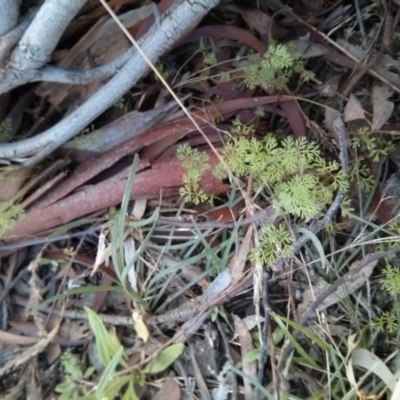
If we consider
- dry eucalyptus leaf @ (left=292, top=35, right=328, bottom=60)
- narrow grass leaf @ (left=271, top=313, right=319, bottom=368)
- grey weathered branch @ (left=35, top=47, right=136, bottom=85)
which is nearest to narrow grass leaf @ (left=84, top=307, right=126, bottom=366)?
narrow grass leaf @ (left=271, top=313, right=319, bottom=368)

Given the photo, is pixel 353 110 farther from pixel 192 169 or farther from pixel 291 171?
pixel 192 169

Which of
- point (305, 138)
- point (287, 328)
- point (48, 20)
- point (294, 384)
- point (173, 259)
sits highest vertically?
point (48, 20)

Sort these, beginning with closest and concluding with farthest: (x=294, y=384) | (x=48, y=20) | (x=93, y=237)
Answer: (x=48, y=20)
(x=294, y=384)
(x=93, y=237)

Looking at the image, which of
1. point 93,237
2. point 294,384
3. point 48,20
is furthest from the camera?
point 93,237

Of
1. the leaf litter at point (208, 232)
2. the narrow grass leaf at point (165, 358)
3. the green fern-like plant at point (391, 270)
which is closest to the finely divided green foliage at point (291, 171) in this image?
the leaf litter at point (208, 232)

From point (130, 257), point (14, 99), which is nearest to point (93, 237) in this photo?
point (130, 257)

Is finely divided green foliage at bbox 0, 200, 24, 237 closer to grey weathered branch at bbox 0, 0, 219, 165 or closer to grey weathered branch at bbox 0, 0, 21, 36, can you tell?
grey weathered branch at bbox 0, 0, 219, 165

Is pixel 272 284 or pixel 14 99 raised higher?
pixel 14 99

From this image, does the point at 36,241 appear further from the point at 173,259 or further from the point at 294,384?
the point at 294,384
